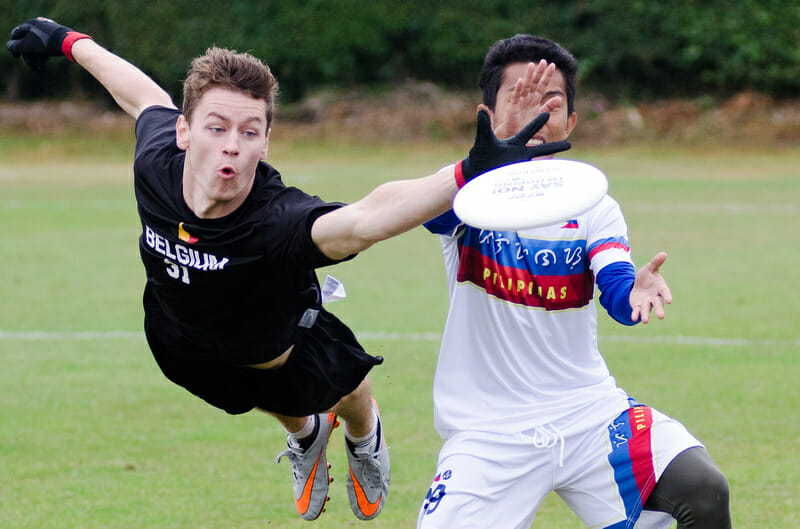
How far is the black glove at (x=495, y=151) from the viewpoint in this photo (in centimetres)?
347

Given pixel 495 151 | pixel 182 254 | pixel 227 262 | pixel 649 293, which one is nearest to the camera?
pixel 495 151

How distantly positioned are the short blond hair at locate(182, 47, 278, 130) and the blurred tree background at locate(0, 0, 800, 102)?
27.9 meters

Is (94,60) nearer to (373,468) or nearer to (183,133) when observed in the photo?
(183,133)

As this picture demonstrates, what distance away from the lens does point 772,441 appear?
6.62m

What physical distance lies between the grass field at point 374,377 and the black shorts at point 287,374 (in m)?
0.85

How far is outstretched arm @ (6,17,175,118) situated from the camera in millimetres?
5297

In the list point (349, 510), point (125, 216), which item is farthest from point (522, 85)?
point (125, 216)

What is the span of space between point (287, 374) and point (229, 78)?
138 cm

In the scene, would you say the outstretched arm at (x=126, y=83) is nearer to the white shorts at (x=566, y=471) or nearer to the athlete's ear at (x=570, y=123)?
the athlete's ear at (x=570, y=123)

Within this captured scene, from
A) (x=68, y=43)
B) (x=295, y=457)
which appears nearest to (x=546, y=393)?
(x=295, y=457)

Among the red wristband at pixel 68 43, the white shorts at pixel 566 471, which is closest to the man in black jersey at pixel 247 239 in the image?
the red wristband at pixel 68 43

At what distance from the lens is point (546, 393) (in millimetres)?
4109

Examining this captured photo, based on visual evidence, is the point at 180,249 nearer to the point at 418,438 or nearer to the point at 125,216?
the point at 418,438

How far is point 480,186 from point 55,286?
31.5 ft
